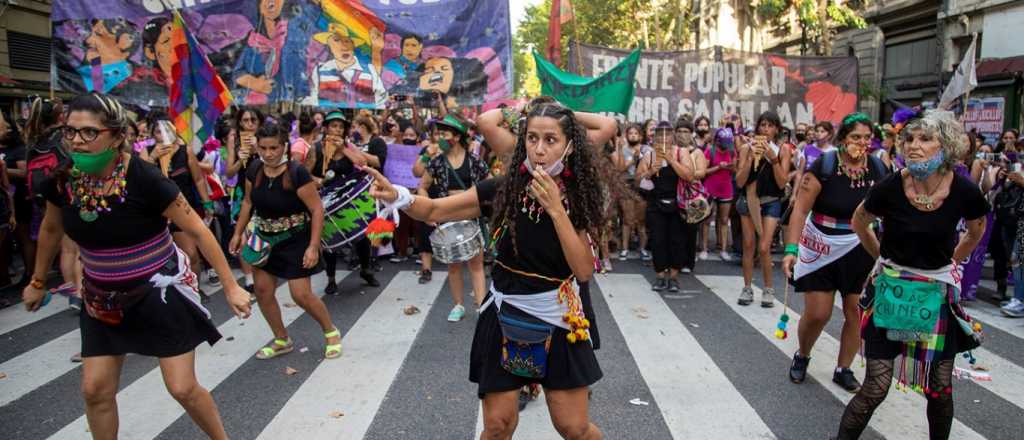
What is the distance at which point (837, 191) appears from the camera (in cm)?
459

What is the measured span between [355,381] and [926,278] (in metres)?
3.74

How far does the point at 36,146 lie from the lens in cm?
668

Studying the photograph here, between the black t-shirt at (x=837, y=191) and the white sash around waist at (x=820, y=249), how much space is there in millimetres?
60

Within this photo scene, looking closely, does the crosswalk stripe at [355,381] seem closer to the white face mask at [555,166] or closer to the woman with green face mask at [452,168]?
the woman with green face mask at [452,168]

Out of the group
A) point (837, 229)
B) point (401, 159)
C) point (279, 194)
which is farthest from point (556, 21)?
point (837, 229)

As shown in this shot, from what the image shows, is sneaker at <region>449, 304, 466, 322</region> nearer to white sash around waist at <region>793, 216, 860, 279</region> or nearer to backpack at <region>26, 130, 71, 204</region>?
white sash around waist at <region>793, 216, 860, 279</region>

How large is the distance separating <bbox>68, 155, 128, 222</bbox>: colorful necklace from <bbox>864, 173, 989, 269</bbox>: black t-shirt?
→ 3.98 meters

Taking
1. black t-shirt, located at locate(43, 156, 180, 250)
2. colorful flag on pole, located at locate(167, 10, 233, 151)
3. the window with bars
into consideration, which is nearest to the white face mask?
black t-shirt, located at locate(43, 156, 180, 250)

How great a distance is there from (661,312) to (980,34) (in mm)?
18856

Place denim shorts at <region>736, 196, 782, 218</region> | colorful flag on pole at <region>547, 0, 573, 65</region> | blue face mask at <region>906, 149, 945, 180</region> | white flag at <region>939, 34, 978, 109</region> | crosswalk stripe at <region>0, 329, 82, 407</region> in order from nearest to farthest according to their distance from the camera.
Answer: blue face mask at <region>906, 149, 945, 180</region> < crosswalk stripe at <region>0, 329, 82, 407</region> < denim shorts at <region>736, 196, 782, 218</region> < white flag at <region>939, 34, 978, 109</region> < colorful flag on pole at <region>547, 0, 573, 65</region>

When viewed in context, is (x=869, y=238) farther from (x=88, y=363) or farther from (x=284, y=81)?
(x=284, y=81)

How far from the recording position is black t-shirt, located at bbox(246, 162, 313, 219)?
201 inches

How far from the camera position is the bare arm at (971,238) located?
11.5ft

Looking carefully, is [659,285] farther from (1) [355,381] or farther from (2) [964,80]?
(2) [964,80]
